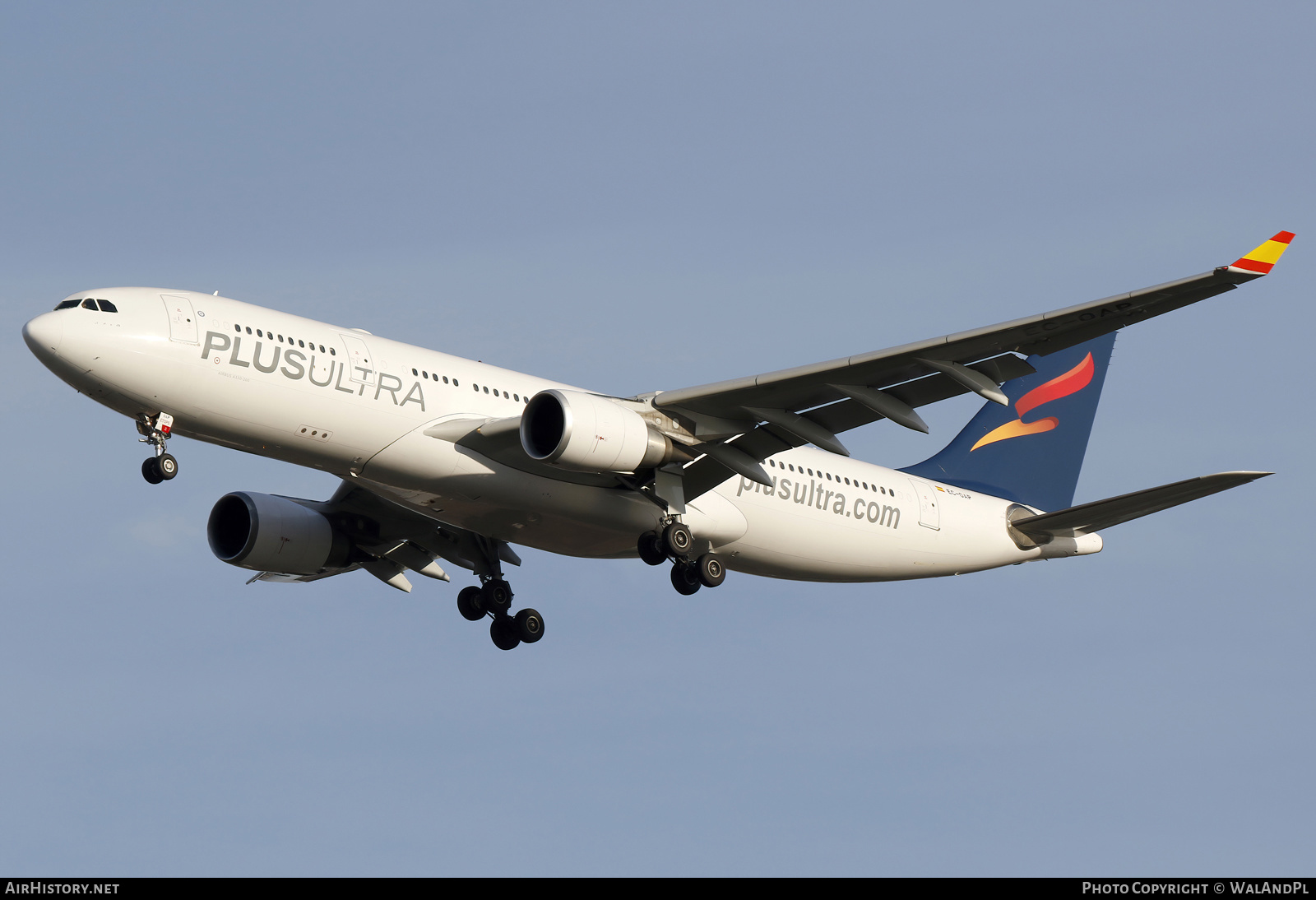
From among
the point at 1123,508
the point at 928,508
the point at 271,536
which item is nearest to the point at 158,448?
the point at 271,536

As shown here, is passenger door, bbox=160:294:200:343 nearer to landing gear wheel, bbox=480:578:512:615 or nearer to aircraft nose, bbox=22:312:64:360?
aircraft nose, bbox=22:312:64:360

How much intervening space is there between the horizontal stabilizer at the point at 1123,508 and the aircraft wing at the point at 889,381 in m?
4.02

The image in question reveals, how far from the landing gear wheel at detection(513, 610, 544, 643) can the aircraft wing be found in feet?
18.5

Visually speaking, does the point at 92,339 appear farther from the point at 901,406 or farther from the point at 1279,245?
the point at 1279,245

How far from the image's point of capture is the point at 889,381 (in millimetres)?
28312

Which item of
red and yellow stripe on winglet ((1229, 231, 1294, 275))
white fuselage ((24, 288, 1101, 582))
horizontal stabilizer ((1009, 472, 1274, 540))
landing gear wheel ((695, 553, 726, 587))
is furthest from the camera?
landing gear wheel ((695, 553, 726, 587))

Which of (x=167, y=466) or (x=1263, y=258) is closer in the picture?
(x=1263, y=258)

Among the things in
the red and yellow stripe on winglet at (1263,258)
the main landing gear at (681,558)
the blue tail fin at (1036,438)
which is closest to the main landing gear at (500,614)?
the main landing gear at (681,558)

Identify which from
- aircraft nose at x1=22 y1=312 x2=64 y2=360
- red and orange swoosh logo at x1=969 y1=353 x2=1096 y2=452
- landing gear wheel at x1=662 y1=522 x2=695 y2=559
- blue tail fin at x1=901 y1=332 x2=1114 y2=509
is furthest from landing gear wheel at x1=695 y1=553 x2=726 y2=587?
aircraft nose at x1=22 y1=312 x2=64 y2=360

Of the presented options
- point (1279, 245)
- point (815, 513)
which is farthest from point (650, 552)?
point (1279, 245)

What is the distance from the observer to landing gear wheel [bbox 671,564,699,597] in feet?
100

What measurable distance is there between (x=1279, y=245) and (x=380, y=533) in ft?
63.6

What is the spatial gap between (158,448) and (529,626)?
33.4ft

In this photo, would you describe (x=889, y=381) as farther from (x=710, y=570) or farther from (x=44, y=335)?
(x=44, y=335)
